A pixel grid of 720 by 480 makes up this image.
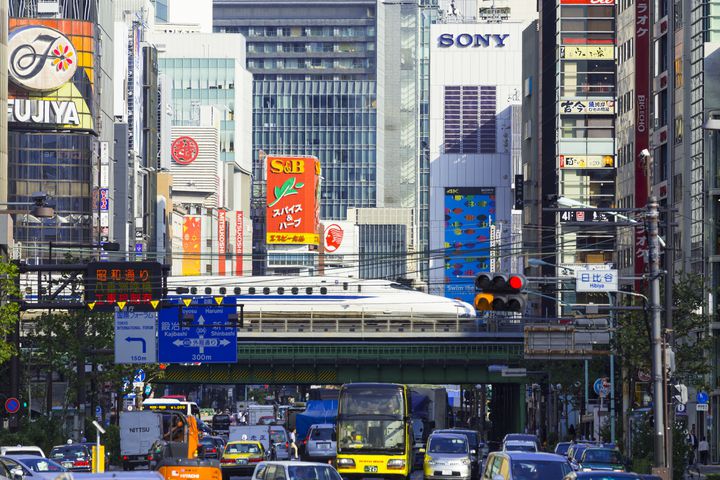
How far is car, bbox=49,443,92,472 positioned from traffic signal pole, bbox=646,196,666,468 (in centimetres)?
2151

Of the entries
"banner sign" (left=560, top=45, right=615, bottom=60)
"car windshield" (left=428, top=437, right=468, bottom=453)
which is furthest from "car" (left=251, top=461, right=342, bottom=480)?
"banner sign" (left=560, top=45, right=615, bottom=60)

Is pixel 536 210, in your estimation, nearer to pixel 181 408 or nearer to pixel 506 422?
pixel 506 422

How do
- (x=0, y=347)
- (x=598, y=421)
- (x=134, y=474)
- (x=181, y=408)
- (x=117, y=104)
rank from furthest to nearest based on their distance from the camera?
(x=117, y=104), (x=181, y=408), (x=598, y=421), (x=0, y=347), (x=134, y=474)

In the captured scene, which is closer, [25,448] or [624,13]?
[25,448]

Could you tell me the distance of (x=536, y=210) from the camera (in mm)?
166625

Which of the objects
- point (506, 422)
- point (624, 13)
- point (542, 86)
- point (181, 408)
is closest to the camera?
point (181, 408)

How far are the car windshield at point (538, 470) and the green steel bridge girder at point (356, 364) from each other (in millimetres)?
77385

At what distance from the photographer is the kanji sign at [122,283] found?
64062 mm

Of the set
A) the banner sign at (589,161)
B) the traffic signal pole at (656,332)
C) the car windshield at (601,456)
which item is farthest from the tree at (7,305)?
the banner sign at (589,161)

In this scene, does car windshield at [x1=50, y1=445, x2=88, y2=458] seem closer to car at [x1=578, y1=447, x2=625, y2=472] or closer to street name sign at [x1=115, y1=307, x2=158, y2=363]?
street name sign at [x1=115, y1=307, x2=158, y2=363]

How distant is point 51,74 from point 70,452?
101 metres

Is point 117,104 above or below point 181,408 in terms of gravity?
above

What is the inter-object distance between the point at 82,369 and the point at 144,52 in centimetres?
11132

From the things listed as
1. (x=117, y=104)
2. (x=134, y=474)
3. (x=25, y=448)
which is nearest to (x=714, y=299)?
(x=25, y=448)
